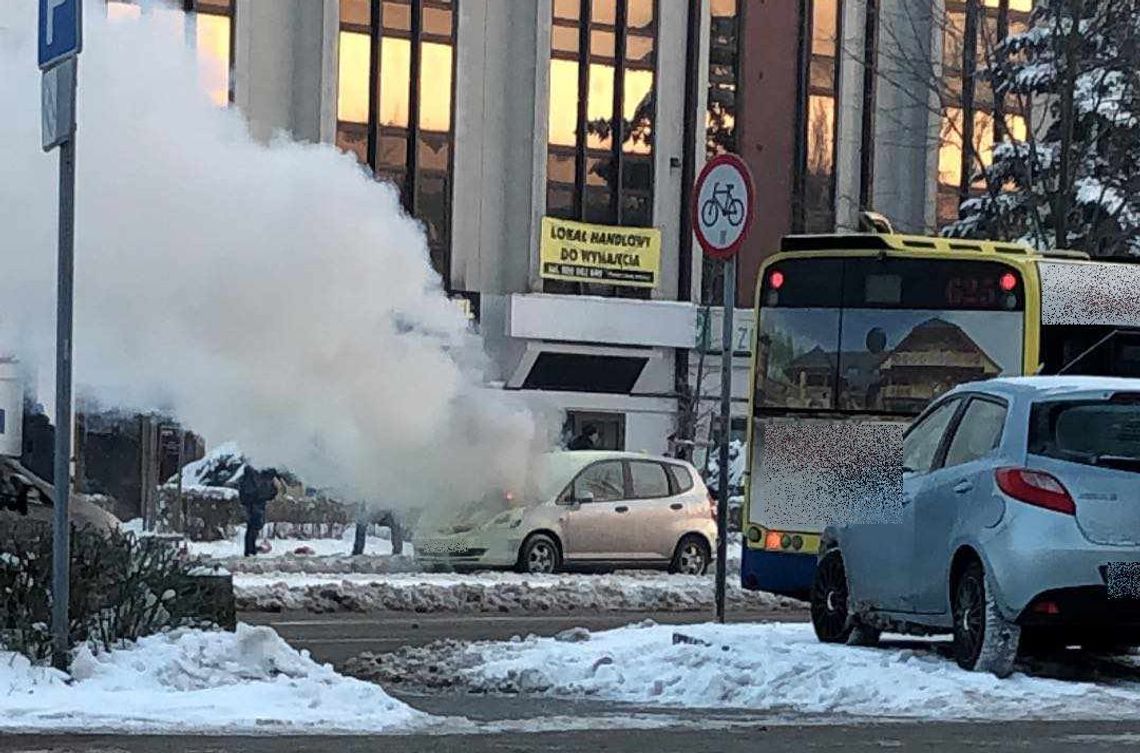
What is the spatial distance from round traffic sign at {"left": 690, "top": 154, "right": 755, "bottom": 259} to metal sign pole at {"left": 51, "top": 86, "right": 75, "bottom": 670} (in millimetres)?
5691

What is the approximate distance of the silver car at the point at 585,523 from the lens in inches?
989

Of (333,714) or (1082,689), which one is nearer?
(333,714)

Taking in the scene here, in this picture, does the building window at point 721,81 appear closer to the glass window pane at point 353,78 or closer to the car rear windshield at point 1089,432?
the glass window pane at point 353,78

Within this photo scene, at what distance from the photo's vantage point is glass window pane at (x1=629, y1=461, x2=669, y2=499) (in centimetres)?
2584

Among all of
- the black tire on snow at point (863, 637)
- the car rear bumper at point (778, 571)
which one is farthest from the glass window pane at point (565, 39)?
the black tire on snow at point (863, 637)

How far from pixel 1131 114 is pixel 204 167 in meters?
14.0

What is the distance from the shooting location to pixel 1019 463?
11375 millimetres

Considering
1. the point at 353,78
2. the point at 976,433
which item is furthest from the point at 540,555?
the point at 353,78

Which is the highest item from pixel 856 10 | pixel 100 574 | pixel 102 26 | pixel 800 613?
pixel 856 10

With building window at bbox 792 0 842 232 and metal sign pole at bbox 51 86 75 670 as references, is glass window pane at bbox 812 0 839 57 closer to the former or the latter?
building window at bbox 792 0 842 232

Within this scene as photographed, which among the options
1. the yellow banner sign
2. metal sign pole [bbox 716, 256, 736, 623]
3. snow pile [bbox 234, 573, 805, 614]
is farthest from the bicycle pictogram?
the yellow banner sign

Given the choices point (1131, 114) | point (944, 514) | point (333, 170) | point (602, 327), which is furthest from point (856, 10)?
point (944, 514)

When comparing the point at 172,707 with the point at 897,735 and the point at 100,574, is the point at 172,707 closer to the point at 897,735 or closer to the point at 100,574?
the point at 100,574

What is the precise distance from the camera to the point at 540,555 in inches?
992
